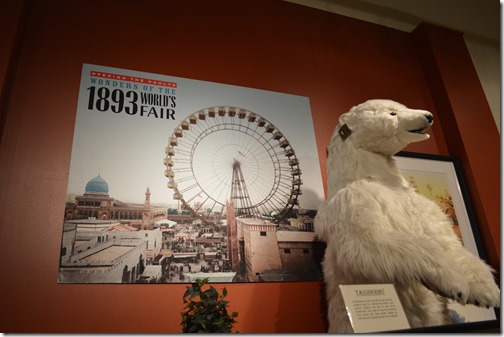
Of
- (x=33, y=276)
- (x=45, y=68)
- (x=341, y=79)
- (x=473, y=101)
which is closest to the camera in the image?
(x=33, y=276)

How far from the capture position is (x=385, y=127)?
50.9 inches

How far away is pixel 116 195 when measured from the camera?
4.26 feet

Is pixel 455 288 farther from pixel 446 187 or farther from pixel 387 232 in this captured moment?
pixel 446 187

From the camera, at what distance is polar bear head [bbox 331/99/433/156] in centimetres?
130

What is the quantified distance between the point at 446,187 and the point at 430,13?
3.96 ft

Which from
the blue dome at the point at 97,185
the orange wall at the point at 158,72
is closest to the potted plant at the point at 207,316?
the orange wall at the point at 158,72

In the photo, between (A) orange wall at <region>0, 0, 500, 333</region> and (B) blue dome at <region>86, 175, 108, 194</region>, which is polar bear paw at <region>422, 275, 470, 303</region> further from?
(B) blue dome at <region>86, 175, 108, 194</region>

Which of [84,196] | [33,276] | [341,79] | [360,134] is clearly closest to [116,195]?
[84,196]

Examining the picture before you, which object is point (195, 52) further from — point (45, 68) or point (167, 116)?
point (45, 68)

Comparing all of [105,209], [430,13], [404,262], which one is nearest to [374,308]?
[404,262]

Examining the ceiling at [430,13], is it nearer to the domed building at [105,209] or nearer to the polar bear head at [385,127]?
the polar bear head at [385,127]

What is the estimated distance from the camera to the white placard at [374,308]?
0.89m

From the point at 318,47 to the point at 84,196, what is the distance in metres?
1.48

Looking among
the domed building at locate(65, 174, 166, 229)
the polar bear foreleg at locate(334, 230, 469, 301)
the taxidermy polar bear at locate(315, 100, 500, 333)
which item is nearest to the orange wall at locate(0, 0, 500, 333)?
the domed building at locate(65, 174, 166, 229)
